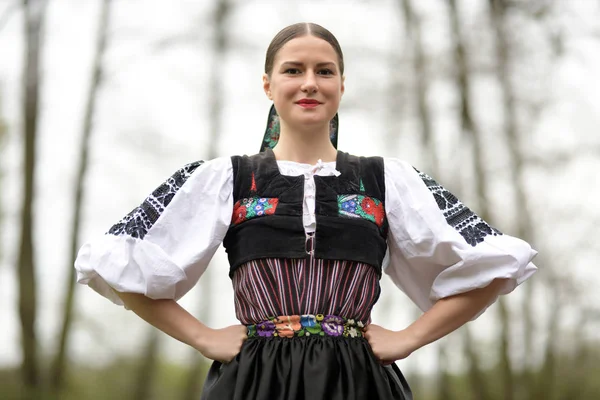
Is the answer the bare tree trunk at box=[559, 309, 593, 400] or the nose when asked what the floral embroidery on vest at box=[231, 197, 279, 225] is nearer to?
the nose

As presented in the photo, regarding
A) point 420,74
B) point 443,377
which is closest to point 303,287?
point 420,74

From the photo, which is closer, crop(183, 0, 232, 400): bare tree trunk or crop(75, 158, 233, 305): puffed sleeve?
crop(75, 158, 233, 305): puffed sleeve

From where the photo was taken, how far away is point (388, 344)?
1.94 m

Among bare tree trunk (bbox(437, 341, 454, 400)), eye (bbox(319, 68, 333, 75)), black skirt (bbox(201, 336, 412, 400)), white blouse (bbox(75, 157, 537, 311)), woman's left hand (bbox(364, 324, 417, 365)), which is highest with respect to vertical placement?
eye (bbox(319, 68, 333, 75))

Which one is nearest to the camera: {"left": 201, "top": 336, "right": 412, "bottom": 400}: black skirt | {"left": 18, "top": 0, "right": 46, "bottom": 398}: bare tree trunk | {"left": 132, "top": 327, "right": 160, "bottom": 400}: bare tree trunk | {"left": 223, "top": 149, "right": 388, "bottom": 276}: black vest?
{"left": 201, "top": 336, "right": 412, "bottom": 400}: black skirt

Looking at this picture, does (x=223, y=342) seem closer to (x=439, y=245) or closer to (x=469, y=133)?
(x=439, y=245)

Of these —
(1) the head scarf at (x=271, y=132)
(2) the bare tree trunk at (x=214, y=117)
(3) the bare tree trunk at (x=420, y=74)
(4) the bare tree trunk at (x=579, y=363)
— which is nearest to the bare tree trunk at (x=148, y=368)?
(2) the bare tree trunk at (x=214, y=117)

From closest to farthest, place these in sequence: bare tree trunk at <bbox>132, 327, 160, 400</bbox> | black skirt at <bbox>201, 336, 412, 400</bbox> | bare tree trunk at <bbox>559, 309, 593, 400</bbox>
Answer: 1. black skirt at <bbox>201, 336, 412, 400</bbox>
2. bare tree trunk at <bbox>559, 309, 593, 400</bbox>
3. bare tree trunk at <bbox>132, 327, 160, 400</bbox>

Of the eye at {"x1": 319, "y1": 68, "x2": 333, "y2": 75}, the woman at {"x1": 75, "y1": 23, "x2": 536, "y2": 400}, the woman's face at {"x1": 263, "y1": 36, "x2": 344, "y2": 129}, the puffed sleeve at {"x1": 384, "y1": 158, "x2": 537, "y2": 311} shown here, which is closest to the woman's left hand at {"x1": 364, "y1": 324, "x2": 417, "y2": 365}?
the woman at {"x1": 75, "y1": 23, "x2": 536, "y2": 400}

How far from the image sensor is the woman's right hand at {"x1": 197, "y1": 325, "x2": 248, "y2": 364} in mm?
1918

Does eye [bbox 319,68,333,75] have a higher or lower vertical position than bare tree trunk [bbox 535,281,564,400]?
higher

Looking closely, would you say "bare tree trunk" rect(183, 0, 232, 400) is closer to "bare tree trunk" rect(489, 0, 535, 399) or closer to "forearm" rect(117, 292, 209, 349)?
"bare tree trunk" rect(489, 0, 535, 399)

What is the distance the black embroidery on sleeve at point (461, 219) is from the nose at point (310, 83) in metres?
0.36

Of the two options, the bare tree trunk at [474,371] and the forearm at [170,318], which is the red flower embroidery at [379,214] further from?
the bare tree trunk at [474,371]
